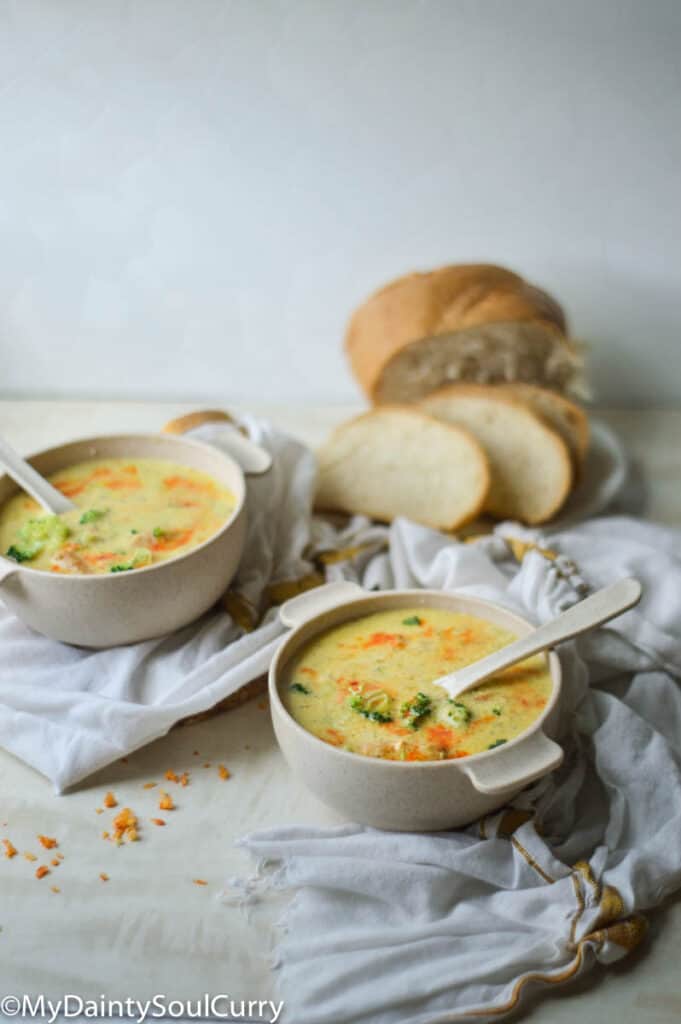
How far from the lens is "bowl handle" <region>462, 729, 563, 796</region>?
1.20m

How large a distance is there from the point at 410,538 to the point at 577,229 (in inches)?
33.7

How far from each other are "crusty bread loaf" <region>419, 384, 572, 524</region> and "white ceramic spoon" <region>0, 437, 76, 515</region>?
0.67 m

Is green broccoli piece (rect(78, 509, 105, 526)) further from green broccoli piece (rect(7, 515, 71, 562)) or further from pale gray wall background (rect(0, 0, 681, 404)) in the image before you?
pale gray wall background (rect(0, 0, 681, 404))

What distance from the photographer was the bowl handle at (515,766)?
1.20 metres

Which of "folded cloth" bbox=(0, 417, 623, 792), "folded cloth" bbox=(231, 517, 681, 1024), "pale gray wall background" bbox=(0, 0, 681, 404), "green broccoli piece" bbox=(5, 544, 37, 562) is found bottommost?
"folded cloth" bbox=(231, 517, 681, 1024)

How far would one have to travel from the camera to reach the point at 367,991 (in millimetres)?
1156

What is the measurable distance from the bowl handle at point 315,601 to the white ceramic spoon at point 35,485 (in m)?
0.40

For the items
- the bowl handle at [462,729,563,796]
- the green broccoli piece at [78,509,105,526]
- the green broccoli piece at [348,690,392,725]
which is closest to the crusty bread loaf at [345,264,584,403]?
the green broccoli piece at [78,509,105,526]

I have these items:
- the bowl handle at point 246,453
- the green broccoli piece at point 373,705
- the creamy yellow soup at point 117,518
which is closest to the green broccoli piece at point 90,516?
the creamy yellow soup at point 117,518

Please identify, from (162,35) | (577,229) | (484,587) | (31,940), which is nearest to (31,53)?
(162,35)

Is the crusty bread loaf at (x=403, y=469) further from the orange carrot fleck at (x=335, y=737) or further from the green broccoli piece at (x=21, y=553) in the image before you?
the orange carrot fleck at (x=335, y=737)

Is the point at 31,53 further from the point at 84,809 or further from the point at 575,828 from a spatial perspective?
the point at 575,828

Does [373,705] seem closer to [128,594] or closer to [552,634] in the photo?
[552,634]

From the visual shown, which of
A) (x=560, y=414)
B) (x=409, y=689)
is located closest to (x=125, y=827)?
(x=409, y=689)
